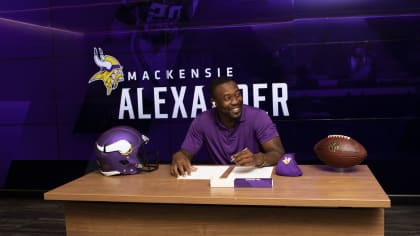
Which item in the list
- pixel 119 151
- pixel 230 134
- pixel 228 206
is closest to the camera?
pixel 228 206

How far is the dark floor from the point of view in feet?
9.90

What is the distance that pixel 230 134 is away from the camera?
7.49 ft

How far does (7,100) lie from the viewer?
410 cm

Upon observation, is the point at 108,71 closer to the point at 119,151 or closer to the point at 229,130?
the point at 229,130

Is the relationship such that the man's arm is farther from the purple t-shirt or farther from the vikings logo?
the vikings logo

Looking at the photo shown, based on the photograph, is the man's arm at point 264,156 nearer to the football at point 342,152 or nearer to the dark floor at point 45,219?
the football at point 342,152

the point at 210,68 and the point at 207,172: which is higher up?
the point at 210,68

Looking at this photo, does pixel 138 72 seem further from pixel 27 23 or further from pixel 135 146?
pixel 135 146

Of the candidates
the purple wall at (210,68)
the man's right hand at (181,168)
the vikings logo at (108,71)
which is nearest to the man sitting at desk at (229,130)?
the man's right hand at (181,168)

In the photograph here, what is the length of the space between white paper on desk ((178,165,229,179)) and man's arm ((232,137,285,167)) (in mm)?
118

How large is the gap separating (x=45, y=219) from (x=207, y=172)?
7.00 feet

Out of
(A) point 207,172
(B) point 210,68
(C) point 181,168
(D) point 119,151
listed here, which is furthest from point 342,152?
(B) point 210,68

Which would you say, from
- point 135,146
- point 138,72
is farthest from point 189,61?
point 135,146

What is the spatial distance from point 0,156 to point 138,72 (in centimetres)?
175
